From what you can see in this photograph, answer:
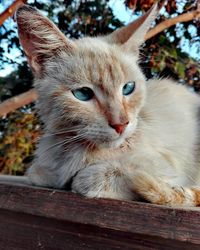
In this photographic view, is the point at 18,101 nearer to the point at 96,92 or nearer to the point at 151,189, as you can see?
the point at 96,92

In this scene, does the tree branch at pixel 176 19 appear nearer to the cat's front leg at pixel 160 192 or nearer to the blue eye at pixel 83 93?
the blue eye at pixel 83 93

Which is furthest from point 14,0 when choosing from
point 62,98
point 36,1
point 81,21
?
point 62,98

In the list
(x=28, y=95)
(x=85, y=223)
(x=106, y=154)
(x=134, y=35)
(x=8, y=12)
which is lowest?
(x=85, y=223)

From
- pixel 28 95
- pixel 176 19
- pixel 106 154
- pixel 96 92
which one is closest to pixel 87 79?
pixel 96 92

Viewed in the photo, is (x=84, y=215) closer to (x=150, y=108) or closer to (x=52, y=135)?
(x=52, y=135)

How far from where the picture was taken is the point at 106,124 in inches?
42.6

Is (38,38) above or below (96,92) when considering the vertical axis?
above

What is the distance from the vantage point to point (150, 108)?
1286mm

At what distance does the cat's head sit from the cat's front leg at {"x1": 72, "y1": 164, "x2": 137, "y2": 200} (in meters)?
0.08

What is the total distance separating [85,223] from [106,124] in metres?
0.23

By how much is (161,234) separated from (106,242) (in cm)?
15

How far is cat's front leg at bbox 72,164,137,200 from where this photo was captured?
100cm

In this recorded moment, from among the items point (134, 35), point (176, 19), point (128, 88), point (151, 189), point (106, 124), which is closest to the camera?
point (151, 189)

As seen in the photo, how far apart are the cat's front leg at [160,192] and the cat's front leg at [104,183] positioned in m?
0.03
